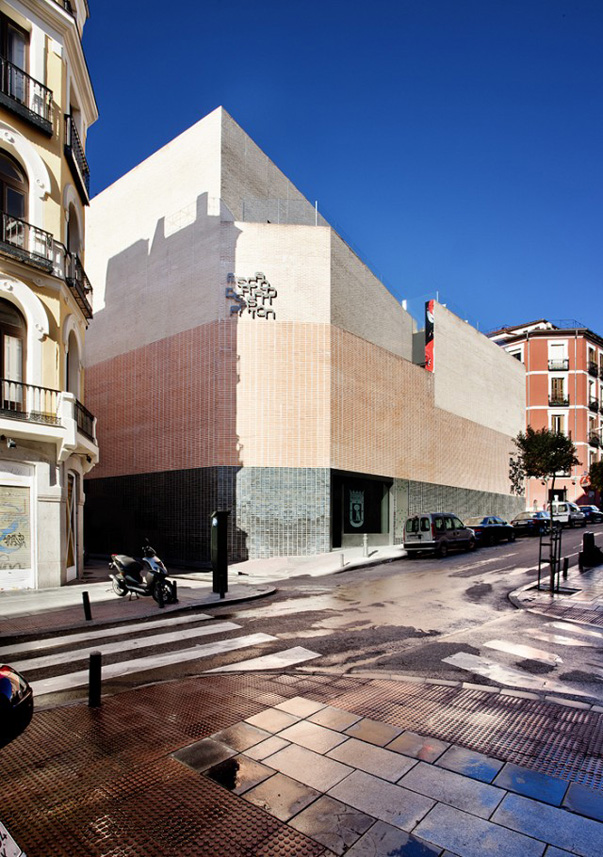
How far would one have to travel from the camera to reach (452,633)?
31.5ft

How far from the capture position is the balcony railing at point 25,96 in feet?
50.6

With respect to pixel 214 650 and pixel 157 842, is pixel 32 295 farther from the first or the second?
pixel 157 842

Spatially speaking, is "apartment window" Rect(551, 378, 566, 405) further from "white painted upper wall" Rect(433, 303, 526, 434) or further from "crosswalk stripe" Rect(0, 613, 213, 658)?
"crosswalk stripe" Rect(0, 613, 213, 658)

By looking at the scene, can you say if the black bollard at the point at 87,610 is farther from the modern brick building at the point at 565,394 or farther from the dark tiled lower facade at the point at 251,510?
the modern brick building at the point at 565,394

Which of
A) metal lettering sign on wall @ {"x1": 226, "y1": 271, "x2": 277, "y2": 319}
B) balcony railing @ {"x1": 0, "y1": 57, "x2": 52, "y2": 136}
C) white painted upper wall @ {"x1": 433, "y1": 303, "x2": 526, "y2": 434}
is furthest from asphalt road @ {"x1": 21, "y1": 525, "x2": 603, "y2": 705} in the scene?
white painted upper wall @ {"x1": 433, "y1": 303, "x2": 526, "y2": 434}

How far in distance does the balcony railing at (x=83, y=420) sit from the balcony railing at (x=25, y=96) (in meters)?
8.17

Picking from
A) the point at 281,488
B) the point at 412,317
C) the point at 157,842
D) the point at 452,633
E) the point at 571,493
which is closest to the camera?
the point at 157,842

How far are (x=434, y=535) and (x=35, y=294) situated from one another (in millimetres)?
16430

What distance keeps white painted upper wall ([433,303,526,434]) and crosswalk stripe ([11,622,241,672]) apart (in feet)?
85.8

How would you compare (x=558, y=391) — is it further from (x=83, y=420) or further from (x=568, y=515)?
(x=83, y=420)

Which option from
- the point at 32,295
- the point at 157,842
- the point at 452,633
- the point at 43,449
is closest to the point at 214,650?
the point at 452,633

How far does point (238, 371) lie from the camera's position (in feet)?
76.9

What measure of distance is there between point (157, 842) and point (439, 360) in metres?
33.2

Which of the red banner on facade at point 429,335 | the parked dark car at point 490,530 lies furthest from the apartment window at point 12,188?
the red banner on facade at point 429,335
